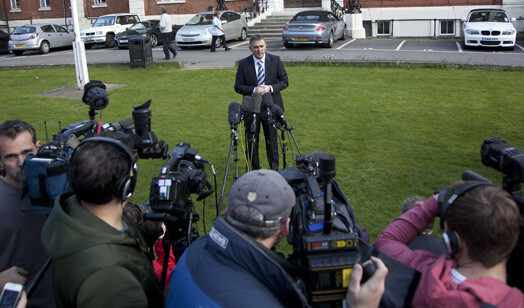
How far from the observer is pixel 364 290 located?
195 centimetres

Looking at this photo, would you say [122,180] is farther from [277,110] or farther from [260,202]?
[277,110]

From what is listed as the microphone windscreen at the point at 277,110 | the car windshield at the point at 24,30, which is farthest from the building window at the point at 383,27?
the microphone windscreen at the point at 277,110

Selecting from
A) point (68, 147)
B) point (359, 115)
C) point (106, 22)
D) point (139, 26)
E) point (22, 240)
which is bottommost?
point (359, 115)

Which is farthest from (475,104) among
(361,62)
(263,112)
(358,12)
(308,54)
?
(358,12)

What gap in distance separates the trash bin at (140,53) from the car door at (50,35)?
10.6 metres

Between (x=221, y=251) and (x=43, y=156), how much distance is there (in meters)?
1.42

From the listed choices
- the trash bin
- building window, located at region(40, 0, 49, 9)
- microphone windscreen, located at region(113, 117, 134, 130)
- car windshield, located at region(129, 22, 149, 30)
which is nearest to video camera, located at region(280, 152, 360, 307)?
microphone windscreen, located at region(113, 117, 134, 130)

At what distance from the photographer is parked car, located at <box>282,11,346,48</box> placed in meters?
19.2

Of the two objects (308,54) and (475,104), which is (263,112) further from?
(308,54)

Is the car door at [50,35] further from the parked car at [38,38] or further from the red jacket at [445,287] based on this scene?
the red jacket at [445,287]

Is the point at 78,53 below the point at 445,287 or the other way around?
the other way around

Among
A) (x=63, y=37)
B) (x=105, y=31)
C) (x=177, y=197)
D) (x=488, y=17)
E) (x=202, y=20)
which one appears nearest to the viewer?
(x=177, y=197)

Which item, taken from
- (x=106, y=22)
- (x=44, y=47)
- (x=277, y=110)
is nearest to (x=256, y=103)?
(x=277, y=110)

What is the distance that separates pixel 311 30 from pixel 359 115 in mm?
10418
